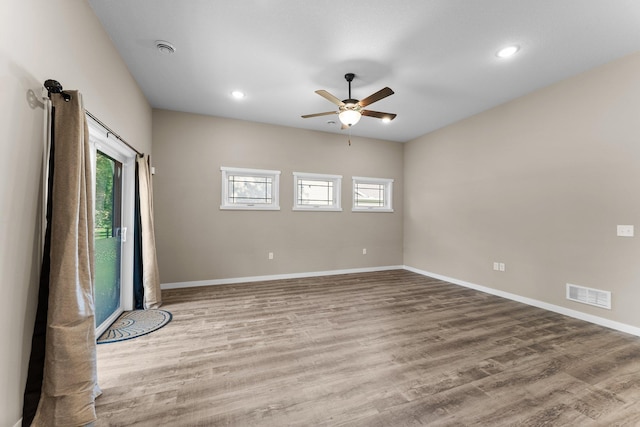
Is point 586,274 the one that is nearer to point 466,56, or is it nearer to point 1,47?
point 466,56

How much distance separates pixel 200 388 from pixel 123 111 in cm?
302

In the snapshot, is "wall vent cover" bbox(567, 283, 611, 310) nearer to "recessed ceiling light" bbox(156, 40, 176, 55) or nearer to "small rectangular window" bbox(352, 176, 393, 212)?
"small rectangular window" bbox(352, 176, 393, 212)

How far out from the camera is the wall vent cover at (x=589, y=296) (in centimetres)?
311

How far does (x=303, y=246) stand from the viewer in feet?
17.8

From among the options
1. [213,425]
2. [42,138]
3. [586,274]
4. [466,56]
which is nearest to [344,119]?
[466,56]

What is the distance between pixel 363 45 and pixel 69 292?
3213 mm

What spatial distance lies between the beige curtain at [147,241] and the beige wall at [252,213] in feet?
3.00

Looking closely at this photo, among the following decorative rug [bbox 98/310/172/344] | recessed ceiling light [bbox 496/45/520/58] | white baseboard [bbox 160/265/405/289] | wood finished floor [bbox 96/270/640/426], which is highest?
recessed ceiling light [bbox 496/45/520/58]

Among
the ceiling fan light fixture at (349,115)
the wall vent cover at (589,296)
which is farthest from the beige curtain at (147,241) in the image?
the wall vent cover at (589,296)

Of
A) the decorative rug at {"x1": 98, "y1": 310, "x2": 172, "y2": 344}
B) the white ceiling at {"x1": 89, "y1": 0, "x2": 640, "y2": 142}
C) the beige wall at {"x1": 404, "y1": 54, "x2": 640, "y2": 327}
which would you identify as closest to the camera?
the white ceiling at {"x1": 89, "y1": 0, "x2": 640, "y2": 142}

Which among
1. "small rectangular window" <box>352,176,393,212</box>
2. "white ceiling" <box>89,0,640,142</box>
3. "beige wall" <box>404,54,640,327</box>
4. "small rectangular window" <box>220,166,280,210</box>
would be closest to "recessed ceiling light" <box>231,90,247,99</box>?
"white ceiling" <box>89,0,640,142</box>

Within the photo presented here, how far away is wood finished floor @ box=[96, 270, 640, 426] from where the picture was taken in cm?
171

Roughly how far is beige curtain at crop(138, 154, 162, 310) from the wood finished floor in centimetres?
27

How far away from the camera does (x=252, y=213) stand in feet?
16.7
